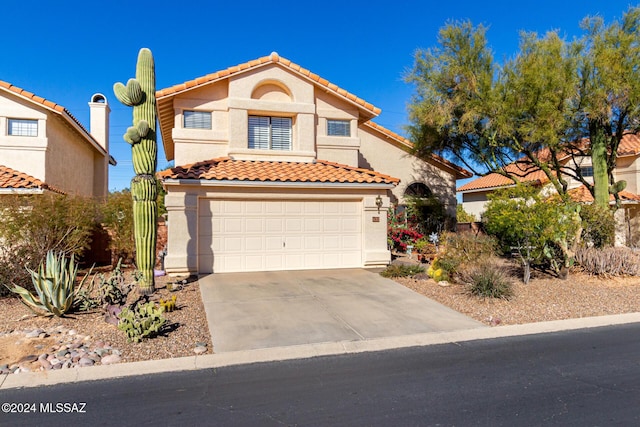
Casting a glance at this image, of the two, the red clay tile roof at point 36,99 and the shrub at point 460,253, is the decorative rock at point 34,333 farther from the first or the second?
the red clay tile roof at point 36,99

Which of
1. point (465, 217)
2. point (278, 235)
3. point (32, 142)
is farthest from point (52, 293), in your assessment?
point (465, 217)

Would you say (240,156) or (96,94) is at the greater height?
(96,94)

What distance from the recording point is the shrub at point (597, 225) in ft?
38.1

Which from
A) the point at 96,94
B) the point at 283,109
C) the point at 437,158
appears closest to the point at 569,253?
the point at 437,158

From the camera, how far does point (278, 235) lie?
39.9 feet

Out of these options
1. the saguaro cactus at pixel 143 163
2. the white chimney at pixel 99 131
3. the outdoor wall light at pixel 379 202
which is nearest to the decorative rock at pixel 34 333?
the saguaro cactus at pixel 143 163

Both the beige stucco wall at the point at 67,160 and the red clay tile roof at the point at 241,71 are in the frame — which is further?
the beige stucco wall at the point at 67,160

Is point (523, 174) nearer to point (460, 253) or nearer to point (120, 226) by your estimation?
point (460, 253)

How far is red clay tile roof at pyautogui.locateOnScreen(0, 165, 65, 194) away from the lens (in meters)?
12.1

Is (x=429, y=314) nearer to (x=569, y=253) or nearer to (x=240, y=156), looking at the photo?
(x=569, y=253)

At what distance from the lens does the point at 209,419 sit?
3.95m

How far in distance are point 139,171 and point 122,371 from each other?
16.9 feet

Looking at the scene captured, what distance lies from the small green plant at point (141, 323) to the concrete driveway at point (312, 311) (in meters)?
0.90

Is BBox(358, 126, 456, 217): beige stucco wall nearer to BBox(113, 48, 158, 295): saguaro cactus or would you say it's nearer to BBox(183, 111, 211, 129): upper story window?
BBox(183, 111, 211, 129): upper story window
